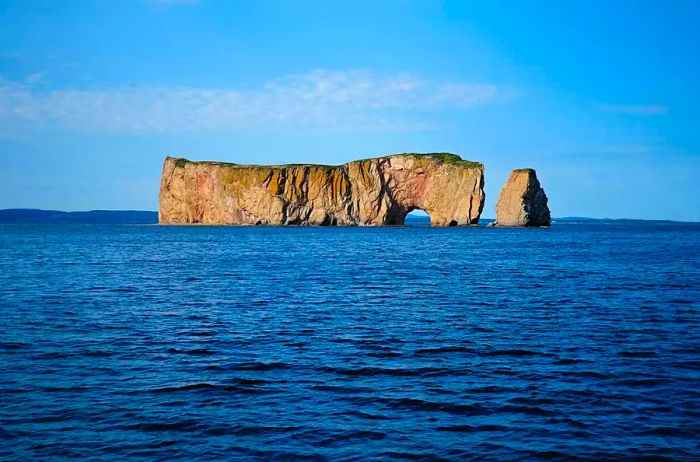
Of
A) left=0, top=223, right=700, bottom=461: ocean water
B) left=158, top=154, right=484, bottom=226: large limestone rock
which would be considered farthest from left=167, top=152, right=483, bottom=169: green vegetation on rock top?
left=0, top=223, right=700, bottom=461: ocean water

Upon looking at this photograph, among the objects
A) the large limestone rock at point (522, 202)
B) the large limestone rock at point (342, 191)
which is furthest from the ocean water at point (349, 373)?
the large limestone rock at point (342, 191)

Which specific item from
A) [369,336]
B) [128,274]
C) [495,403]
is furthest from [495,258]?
[495,403]

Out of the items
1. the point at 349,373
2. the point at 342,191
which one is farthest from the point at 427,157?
the point at 349,373

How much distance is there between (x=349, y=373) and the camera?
14.2 metres

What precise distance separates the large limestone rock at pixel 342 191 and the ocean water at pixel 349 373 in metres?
101

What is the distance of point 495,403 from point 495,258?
40.5 m

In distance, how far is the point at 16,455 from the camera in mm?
9391

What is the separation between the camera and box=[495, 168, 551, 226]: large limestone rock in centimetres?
12481

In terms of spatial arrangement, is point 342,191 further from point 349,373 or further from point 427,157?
point 349,373

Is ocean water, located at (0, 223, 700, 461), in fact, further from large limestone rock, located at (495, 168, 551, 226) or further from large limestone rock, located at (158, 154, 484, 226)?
large limestone rock, located at (158, 154, 484, 226)

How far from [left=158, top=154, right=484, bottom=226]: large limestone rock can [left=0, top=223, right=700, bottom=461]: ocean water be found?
100549 millimetres

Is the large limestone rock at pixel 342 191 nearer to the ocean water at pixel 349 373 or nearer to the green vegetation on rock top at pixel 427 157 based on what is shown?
the green vegetation on rock top at pixel 427 157

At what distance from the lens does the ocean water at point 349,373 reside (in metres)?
10.0

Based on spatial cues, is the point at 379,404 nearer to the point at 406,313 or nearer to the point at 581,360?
the point at 581,360
